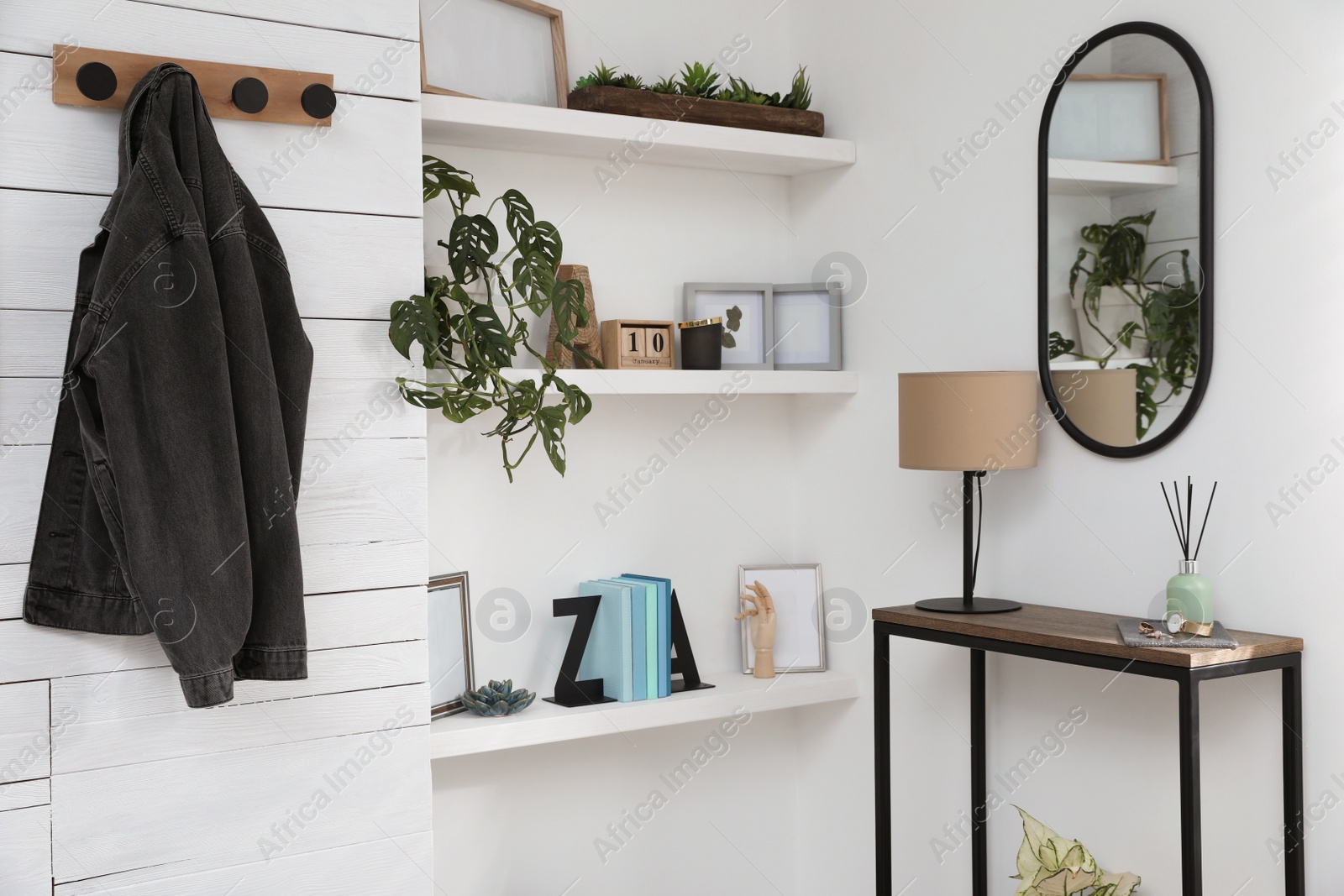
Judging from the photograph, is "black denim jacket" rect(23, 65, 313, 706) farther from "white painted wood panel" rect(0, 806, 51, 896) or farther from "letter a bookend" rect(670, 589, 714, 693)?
"letter a bookend" rect(670, 589, 714, 693)

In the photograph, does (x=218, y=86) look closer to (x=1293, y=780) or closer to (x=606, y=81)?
(x=606, y=81)

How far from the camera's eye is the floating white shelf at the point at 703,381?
2.46m

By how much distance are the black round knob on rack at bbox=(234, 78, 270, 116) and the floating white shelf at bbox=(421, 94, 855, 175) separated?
1.55ft

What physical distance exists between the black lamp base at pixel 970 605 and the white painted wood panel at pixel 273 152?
129 cm

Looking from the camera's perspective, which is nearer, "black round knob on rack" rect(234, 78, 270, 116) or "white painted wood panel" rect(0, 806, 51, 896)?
"white painted wood panel" rect(0, 806, 51, 896)

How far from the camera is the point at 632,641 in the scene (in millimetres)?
2568

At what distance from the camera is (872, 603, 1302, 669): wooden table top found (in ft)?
5.77

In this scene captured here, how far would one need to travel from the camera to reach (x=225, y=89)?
71.7 inches

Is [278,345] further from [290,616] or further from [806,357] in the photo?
[806,357]

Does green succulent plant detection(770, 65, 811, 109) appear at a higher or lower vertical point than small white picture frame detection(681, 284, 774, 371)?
higher

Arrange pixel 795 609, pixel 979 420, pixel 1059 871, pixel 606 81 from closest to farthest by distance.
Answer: pixel 1059 871 → pixel 979 420 → pixel 606 81 → pixel 795 609

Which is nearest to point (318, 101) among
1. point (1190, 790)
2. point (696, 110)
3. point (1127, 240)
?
point (696, 110)

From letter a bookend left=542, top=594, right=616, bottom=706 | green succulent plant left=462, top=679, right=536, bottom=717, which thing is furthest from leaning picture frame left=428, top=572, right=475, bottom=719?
letter a bookend left=542, top=594, right=616, bottom=706

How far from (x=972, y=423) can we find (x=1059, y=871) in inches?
33.6
